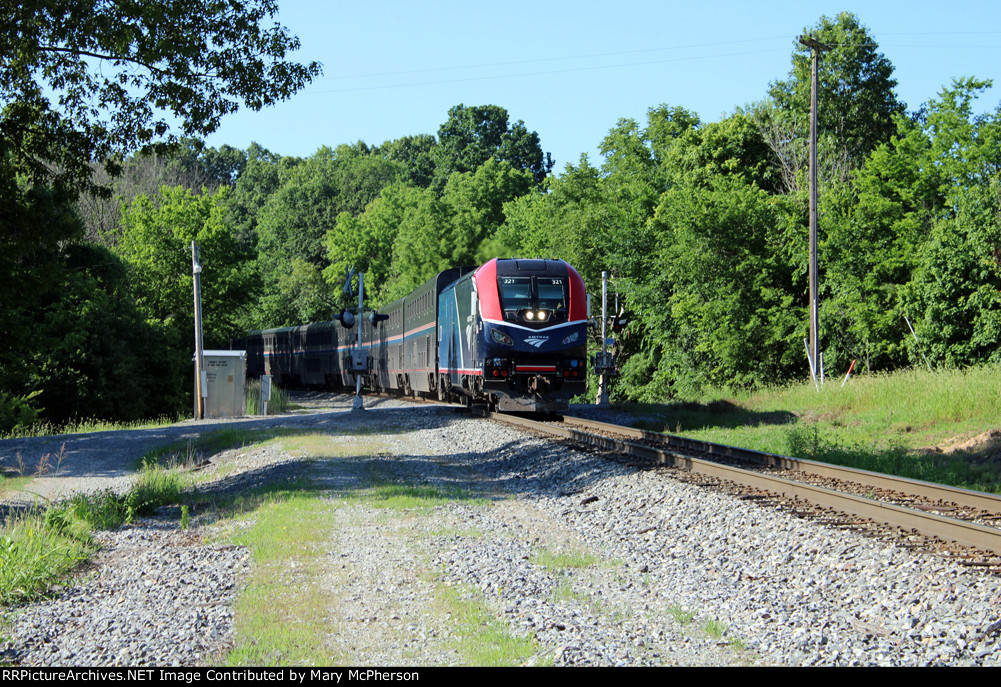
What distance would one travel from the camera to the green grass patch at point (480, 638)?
211 inches

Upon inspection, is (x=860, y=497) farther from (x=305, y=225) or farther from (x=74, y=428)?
(x=305, y=225)

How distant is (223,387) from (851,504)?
25.8 metres

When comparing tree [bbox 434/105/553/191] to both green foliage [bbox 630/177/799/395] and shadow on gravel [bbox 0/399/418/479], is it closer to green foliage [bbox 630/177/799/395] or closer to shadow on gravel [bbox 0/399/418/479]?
green foliage [bbox 630/177/799/395]

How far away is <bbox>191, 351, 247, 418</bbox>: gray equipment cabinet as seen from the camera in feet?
103

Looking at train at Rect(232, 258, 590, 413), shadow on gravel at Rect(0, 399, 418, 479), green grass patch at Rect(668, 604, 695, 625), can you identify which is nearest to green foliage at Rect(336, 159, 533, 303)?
train at Rect(232, 258, 590, 413)

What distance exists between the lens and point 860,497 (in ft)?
29.9

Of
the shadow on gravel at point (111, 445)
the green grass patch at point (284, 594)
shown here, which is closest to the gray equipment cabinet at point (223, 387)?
the shadow on gravel at point (111, 445)

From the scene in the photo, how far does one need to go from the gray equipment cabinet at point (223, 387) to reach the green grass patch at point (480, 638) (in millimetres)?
26142

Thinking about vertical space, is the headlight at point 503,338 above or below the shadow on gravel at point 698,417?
above

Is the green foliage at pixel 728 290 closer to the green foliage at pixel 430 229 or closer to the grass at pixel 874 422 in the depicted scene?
the grass at pixel 874 422

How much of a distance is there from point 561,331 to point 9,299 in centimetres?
1033

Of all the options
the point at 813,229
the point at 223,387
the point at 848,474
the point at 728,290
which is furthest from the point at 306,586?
the point at 728,290

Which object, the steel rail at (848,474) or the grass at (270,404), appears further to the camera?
the grass at (270,404)

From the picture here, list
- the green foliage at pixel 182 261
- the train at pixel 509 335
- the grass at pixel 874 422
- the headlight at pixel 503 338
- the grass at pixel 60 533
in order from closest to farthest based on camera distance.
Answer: the grass at pixel 60 533 → the grass at pixel 874 422 → the headlight at pixel 503 338 → the train at pixel 509 335 → the green foliage at pixel 182 261
